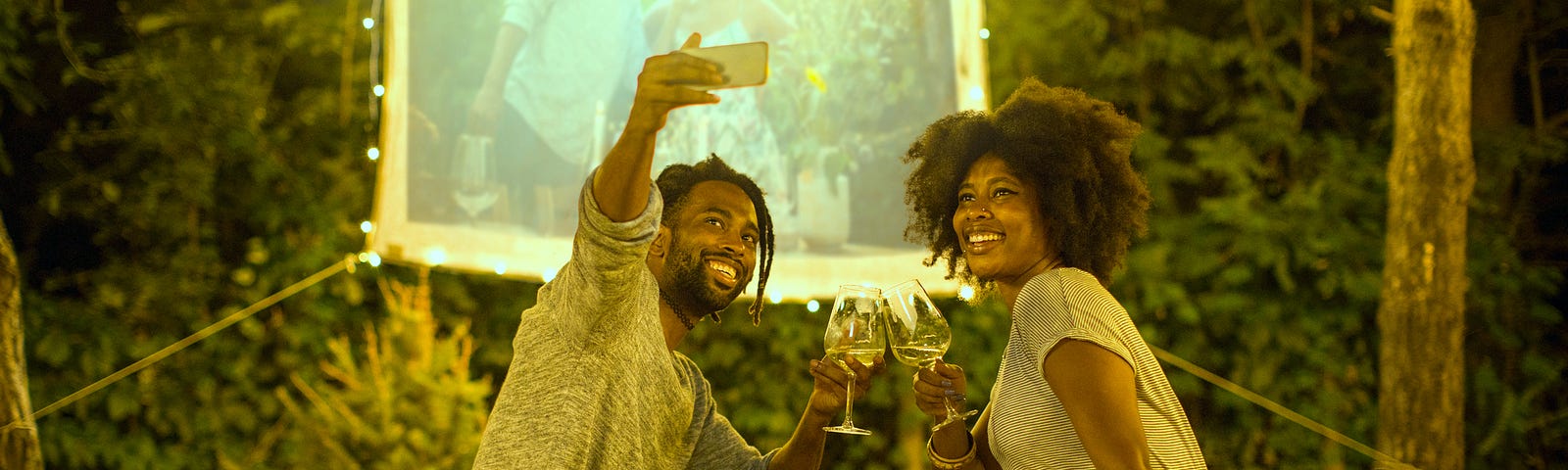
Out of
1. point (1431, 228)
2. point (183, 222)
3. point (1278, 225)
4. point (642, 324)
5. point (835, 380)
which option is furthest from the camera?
point (183, 222)

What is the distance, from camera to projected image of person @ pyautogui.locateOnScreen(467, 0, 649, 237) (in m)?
4.38

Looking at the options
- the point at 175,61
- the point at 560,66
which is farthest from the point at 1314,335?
the point at 175,61

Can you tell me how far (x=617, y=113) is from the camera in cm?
447

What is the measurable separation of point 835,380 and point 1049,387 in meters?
0.50

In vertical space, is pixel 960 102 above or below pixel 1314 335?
above

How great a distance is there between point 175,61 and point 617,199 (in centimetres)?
513

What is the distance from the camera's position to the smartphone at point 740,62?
69.9 inches

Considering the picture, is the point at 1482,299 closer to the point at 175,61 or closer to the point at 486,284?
the point at 486,284

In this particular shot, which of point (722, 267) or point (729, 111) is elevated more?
point (729, 111)

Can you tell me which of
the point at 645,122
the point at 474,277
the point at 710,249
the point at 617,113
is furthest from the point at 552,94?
the point at 645,122

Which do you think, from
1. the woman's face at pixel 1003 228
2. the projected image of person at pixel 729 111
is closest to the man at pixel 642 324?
the woman's face at pixel 1003 228

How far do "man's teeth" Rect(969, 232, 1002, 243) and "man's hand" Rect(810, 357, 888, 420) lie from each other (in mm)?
308

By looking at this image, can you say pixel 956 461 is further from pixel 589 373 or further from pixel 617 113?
pixel 617 113

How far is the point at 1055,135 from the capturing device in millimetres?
2473
